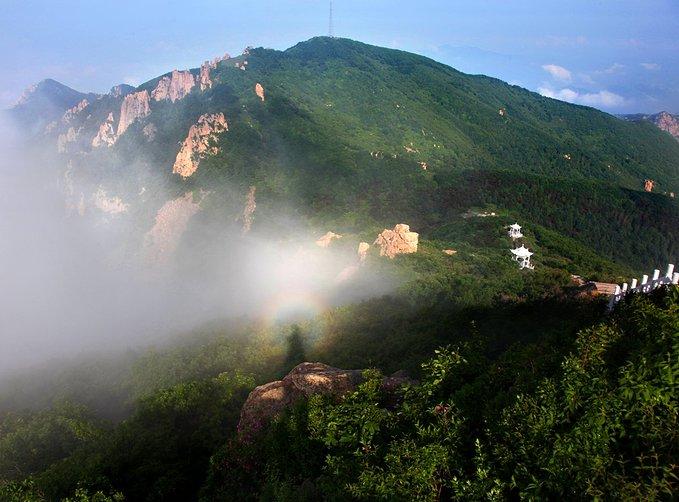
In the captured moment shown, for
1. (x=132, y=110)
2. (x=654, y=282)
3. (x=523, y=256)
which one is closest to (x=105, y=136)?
(x=132, y=110)

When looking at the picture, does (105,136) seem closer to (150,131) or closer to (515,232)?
(150,131)

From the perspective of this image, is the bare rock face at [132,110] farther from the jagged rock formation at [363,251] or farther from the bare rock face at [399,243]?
the bare rock face at [399,243]

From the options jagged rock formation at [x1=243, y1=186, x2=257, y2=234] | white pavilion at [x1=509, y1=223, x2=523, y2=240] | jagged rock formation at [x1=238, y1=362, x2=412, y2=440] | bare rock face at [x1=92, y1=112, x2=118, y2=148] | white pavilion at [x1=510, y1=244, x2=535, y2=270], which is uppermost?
bare rock face at [x1=92, y1=112, x2=118, y2=148]

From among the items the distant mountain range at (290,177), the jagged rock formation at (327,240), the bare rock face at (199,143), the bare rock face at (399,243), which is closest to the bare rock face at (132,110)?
the distant mountain range at (290,177)

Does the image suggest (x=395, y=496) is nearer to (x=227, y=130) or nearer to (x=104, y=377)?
(x=104, y=377)

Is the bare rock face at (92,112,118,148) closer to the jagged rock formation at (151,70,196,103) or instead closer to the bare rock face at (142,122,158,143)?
the bare rock face at (142,122,158,143)

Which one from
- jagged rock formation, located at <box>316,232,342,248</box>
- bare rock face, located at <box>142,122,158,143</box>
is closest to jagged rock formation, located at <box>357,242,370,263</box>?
jagged rock formation, located at <box>316,232,342,248</box>

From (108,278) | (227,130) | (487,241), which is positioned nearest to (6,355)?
(108,278)
